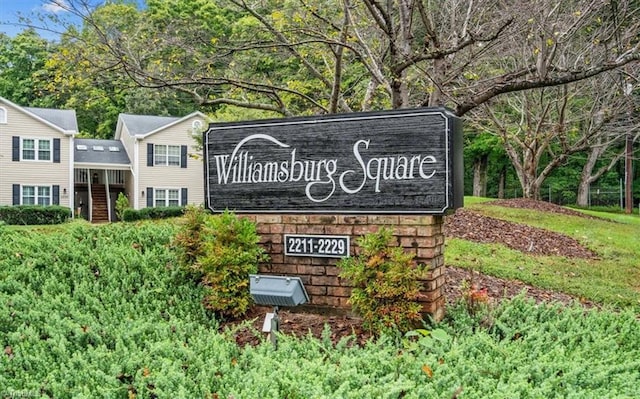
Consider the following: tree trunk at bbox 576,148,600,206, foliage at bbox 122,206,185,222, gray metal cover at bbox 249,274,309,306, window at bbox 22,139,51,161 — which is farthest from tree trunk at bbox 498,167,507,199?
gray metal cover at bbox 249,274,309,306

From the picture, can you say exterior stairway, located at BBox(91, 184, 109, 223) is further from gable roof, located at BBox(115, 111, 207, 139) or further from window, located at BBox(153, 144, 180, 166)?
window, located at BBox(153, 144, 180, 166)

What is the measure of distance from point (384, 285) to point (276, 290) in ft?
2.38

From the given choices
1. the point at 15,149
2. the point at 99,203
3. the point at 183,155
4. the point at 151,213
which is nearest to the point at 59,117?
the point at 15,149

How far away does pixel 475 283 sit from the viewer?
5855mm

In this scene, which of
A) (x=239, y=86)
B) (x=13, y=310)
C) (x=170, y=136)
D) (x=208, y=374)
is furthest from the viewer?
(x=170, y=136)

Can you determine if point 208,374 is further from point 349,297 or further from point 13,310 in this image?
point 13,310

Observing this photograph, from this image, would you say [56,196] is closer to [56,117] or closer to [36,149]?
[36,149]

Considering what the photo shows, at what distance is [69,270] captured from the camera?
14.6 ft

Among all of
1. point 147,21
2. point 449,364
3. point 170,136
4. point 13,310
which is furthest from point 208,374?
point 170,136

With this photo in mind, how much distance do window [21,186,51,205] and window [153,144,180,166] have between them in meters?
4.00

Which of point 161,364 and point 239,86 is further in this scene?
point 239,86

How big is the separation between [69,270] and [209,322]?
138 centimetres

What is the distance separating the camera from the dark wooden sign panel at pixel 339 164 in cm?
379

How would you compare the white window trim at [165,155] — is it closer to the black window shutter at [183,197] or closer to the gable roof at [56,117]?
the black window shutter at [183,197]
